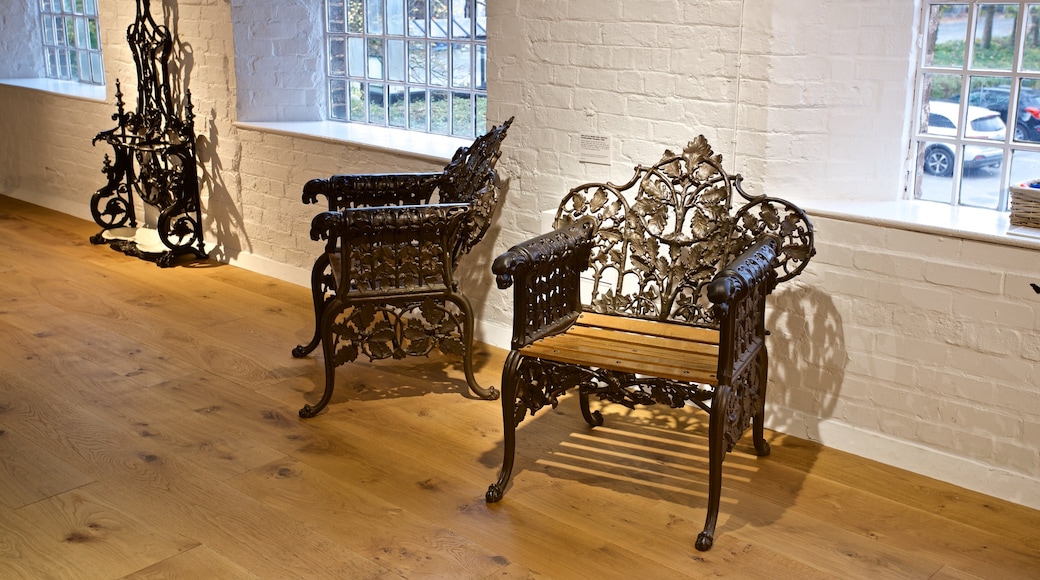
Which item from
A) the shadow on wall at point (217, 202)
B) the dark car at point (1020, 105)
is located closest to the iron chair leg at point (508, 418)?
the dark car at point (1020, 105)

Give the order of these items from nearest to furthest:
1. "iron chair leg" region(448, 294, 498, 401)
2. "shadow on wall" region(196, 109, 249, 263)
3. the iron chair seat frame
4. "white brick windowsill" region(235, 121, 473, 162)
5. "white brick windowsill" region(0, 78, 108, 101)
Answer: the iron chair seat frame < "iron chair leg" region(448, 294, 498, 401) < "white brick windowsill" region(235, 121, 473, 162) < "shadow on wall" region(196, 109, 249, 263) < "white brick windowsill" region(0, 78, 108, 101)

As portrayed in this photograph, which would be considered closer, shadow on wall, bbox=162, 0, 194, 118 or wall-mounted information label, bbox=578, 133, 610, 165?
wall-mounted information label, bbox=578, 133, 610, 165

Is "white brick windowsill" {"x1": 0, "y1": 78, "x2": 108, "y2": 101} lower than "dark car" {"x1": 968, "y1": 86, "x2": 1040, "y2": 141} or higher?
lower

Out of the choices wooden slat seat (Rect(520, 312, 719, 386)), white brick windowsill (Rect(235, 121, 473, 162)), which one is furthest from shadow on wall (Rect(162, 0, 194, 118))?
wooden slat seat (Rect(520, 312, 719, 386))

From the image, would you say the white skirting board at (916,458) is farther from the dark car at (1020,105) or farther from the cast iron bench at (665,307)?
the dark car at (1020,105)

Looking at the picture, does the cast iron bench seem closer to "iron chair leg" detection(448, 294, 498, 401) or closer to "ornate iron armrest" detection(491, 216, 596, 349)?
"ornate iron armrest" detection(491, 216, 596, 349)

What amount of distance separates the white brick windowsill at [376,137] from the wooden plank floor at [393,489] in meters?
1.00

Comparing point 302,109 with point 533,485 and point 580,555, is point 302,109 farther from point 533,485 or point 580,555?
point 580,555

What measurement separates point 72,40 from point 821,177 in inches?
236

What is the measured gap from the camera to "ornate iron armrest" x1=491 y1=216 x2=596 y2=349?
2877 mm

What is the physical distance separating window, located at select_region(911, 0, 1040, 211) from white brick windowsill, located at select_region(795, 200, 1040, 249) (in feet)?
0.35

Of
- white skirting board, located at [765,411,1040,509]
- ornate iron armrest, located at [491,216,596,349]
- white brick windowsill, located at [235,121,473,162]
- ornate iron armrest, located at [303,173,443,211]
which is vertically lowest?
white skirting board, located at [765,411,1040,509]

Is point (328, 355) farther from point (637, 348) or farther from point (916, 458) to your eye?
point (916, 458)

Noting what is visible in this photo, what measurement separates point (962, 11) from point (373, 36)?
2.99 metres
